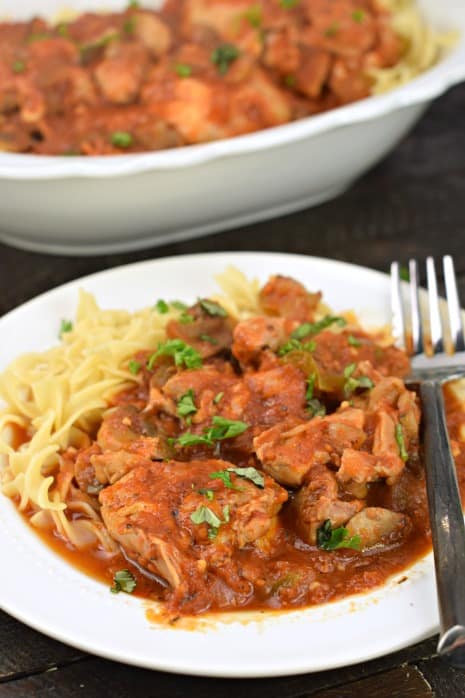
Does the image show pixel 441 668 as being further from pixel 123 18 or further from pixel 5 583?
pixel 123 18

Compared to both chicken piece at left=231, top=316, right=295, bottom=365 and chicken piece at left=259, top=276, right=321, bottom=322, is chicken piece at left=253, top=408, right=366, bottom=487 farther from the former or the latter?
chicken piece at left=259, top=276, right=321, bottom=322

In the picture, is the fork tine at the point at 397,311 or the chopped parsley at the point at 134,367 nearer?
the chopped parsley at the point at 134,367

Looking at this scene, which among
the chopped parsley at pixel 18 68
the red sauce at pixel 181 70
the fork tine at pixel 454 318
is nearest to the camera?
the fork tine at pixel 454 318

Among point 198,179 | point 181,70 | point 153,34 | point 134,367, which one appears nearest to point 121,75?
point 181,70

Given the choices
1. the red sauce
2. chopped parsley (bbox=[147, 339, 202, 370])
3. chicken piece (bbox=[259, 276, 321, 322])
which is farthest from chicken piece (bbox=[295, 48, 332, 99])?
chopped parsley (bbox=[147, 339, 202, 370])

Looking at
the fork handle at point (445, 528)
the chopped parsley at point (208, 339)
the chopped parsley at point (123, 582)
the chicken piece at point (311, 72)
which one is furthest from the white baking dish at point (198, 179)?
the chopped parsley at point (123, 582)

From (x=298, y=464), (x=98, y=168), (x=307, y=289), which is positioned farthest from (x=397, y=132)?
(x=298, y=464)

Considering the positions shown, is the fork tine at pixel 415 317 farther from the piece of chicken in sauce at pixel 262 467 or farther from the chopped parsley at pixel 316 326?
Result: the chopped parsley at pixel 316 326
